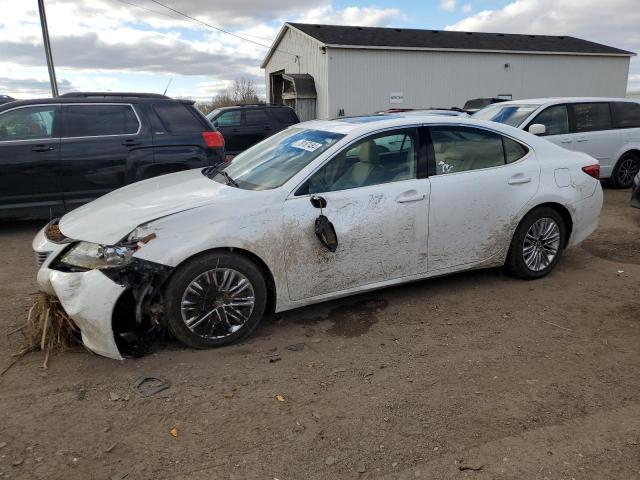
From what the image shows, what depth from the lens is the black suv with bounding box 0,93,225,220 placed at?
21.7 ft

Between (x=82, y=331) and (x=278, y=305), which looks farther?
(x=278, y=305)

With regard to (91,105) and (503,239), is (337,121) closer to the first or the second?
(503,239)

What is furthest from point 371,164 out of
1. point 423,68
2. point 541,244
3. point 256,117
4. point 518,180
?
point 423,68

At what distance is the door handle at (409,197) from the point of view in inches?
163

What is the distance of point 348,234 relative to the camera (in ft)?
12.9

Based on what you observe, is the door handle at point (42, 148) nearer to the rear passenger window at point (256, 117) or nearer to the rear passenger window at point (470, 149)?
the rear passenger window at point (470, 149)

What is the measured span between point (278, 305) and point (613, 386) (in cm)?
227

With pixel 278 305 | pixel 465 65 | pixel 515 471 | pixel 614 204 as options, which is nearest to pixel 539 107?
pixel 614 204

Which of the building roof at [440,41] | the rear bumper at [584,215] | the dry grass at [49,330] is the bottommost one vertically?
the dry grass at [49,330]

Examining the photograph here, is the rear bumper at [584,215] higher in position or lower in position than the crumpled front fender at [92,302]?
higher

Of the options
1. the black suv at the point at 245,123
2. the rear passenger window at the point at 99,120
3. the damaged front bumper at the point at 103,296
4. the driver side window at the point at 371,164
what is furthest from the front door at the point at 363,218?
the black suv at the point at 245,123

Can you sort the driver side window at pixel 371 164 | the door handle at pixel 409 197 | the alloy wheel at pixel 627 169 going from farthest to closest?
the alloy wheel at pixel 627 169 < the door handle at pixel 409 197 < the driver side window at pixel 371 164

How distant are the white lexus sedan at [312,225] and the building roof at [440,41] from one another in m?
18.9

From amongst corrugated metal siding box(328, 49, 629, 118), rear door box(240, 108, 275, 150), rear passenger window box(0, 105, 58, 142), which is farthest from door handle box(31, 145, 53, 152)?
corrugated metal siding box(328, 49, 629, 118)
